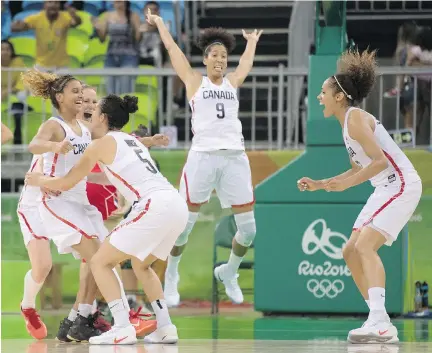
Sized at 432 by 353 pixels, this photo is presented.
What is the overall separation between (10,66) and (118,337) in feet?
25.0

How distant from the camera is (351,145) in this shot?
7.79m

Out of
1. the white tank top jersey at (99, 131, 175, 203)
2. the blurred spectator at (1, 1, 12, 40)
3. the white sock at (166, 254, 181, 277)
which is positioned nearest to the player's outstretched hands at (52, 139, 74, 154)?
the white tank top jersey at (99, 131, 175, 203)

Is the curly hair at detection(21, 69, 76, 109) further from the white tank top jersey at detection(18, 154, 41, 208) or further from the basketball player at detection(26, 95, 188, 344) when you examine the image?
the basketball player at detection(26, 95, 188, 344)

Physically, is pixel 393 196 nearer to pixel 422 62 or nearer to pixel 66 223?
pixel 66 223

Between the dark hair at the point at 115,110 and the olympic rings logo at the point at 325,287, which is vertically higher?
the dark hair at the point at 115,110

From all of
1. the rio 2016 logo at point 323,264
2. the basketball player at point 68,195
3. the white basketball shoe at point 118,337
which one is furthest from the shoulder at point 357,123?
the rio 2016 logo at point 323,264

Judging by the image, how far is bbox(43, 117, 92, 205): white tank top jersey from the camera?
7.86m

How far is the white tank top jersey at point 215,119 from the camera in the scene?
29.7 ft

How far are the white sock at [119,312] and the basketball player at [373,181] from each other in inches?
62.6

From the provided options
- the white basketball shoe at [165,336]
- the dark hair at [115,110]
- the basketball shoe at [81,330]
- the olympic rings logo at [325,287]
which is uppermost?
the dark hair at [115,110]

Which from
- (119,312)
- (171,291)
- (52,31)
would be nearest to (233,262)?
(171,291)

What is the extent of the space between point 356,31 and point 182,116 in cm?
320

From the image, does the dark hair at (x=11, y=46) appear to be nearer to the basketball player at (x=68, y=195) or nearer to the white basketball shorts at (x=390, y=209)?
the basketball player at (x=68, y=195)

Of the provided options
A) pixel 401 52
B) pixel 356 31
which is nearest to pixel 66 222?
pixel 401 52
